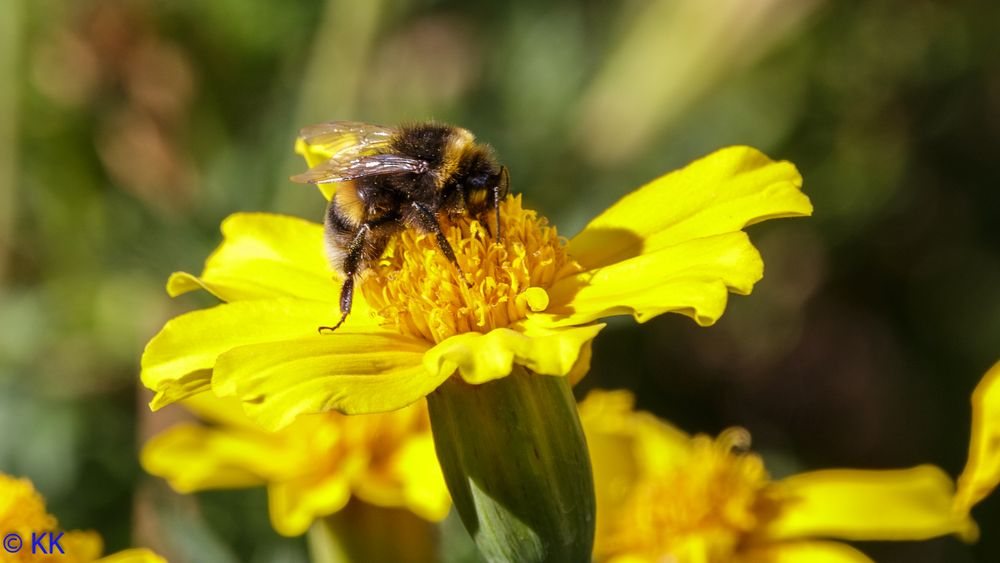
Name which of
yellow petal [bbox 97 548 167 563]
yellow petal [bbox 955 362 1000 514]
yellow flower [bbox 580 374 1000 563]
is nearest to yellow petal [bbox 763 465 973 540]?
yellow flower [bbox 580 374 1000 563]

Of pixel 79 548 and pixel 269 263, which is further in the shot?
pixel 269 263

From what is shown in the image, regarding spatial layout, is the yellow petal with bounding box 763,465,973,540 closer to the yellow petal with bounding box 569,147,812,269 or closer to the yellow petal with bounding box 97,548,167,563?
the yellow petal with bounding box 569,147,812,269

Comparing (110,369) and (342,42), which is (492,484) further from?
(342,42)

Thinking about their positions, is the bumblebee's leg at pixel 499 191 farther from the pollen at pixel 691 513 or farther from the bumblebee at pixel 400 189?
the pollen at pixel 691 513

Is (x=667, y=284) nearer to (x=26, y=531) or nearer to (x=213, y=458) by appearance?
(x=26, y=531)

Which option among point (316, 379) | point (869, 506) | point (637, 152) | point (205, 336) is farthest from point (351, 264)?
point (637, 152)
